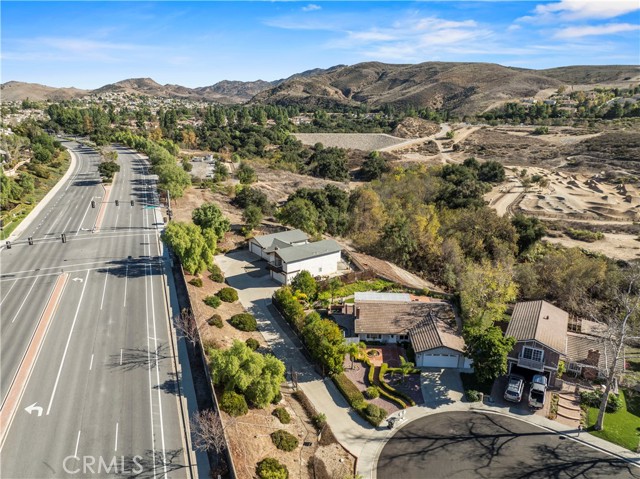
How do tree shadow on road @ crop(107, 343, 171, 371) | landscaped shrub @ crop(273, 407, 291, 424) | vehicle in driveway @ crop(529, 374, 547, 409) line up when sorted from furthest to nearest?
1. tree shadow on road @ crop(107, 343, 171, 371)
2. vehicle in driveway @ crop(529, 374, 547, 409)
3. landscaped shrub @ crop(273, 407, 291, 424)

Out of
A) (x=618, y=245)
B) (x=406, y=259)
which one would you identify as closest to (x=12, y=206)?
(x=406, y=259)

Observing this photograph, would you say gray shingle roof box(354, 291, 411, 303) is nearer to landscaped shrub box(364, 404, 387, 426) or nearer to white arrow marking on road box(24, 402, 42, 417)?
landscaped shrub box(364, 404, 387, 426)

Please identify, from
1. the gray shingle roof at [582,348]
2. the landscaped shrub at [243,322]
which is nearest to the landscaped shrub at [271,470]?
the landscaped shrub at [243,322]

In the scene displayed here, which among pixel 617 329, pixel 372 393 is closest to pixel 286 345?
pixel 372 393

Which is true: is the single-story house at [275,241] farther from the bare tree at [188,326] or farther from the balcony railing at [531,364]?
the balcony railing at [531,364]

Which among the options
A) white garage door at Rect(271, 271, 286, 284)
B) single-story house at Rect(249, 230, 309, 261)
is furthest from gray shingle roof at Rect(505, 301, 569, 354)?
single-story house at Rect(249, 230, 309, 261)

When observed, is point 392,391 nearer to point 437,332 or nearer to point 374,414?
point 374,414
